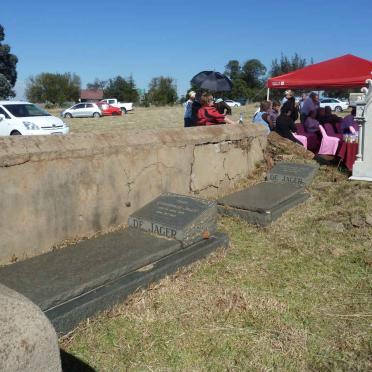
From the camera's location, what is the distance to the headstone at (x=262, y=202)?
199 inches

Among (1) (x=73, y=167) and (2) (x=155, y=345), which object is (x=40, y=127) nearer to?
(1) (x=73, y=167)

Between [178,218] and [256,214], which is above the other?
[178,218]

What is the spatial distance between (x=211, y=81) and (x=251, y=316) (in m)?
10.1

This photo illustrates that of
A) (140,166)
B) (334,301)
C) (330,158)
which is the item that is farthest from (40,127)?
(334,301)

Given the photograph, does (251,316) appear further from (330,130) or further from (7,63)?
(7,63)

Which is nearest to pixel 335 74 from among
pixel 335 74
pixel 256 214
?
pixel 335 74

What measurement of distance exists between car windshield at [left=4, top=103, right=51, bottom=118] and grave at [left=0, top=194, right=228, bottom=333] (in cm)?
1187

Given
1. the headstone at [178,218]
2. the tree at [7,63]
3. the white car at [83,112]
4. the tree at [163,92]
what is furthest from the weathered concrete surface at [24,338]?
the tree at [163,92]

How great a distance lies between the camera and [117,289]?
10.0 ft

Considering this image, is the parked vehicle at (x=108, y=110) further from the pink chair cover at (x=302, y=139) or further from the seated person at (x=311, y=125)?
the pink chair cover at (x=302, y=139)

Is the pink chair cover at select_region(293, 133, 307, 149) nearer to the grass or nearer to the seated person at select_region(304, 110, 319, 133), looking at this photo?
the seated person at select_region(304, 110, 319, 133)

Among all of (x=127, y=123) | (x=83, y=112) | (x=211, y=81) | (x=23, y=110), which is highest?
(x=211, y=81)

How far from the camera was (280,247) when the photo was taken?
4.39 metres

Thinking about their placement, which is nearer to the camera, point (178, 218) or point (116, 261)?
point (116, 261)
